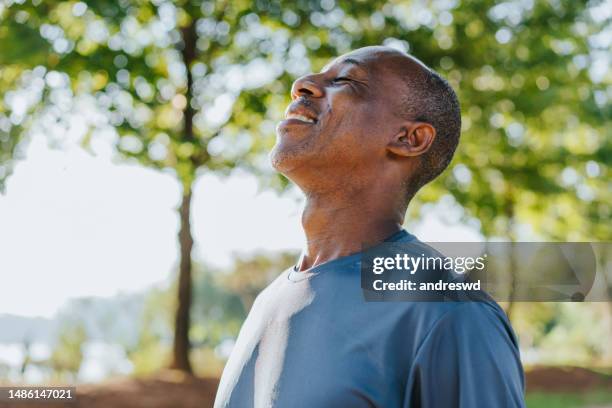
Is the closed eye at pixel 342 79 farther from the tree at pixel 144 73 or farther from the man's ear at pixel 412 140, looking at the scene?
the tree at pixel 144 73

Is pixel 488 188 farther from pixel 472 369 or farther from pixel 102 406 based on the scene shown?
pixel 472 369

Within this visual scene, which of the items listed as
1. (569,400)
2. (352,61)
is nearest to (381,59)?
(352,61)

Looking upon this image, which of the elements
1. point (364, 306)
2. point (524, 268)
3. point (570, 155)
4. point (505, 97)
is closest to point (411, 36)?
point (505, 97)

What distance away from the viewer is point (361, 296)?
56.2 inches

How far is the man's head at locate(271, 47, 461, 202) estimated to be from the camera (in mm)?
1635

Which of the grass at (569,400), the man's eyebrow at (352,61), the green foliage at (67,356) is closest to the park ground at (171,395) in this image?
the grass at (569,400)

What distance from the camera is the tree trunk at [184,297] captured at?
10367 millimetres

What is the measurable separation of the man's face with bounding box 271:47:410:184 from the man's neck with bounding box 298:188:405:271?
6cm

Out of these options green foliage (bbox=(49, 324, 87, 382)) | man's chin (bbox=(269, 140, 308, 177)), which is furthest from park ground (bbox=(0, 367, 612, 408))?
man's chin (bbox=(269, 140, 308, 177))

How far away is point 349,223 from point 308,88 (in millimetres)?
340

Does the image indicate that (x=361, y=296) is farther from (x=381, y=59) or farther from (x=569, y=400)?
(x=569, y=400)

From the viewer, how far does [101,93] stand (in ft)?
29.0

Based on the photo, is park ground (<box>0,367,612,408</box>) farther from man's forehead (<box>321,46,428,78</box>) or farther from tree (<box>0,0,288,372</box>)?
man's forehead (<box>321,46,428,78</box>)

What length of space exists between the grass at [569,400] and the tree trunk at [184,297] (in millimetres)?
5103
